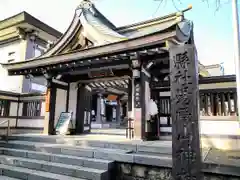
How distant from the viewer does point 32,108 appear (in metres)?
11.5

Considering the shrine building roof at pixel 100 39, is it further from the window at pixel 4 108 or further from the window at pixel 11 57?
the window at pixel 11 57

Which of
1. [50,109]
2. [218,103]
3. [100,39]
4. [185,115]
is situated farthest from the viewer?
[50,109]

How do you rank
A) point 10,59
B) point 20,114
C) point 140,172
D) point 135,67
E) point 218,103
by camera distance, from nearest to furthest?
1. point 140,172
2. point 218,103
3. point 135,67
4. point 20,114
5. point 10,59

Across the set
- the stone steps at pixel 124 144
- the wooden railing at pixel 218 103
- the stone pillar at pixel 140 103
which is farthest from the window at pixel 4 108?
the wooden railing at pixel 218 103

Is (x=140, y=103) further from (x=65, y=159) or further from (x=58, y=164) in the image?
(x=58, y=164)

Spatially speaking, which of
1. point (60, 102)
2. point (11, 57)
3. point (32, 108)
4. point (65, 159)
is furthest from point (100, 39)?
point (11, 57)

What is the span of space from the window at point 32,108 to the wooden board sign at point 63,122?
202 cm

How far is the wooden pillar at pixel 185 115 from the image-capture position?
10.8 feet

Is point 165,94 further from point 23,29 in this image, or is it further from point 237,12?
point 23,29

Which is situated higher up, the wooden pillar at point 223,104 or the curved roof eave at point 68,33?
the curved roof eave at point 68,33

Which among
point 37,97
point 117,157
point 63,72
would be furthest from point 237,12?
point 37,97

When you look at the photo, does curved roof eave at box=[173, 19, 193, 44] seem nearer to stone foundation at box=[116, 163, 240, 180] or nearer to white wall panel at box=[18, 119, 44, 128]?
stone foundation at box=[116, 163, 240, 180]

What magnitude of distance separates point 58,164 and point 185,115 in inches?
156

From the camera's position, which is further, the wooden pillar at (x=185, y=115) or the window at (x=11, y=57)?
the window at (x=11, y=57)
